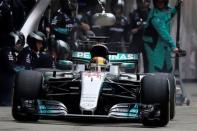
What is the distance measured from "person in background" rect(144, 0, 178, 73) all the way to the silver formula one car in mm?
5775

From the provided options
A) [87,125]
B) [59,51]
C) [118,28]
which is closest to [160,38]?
[59,51]

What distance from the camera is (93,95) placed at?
13820 millimetres

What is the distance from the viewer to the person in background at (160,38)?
67.3 ft

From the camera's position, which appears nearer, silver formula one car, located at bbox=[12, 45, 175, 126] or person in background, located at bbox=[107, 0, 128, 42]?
silver formula one car, located at bbox=[12, 45, 175, 126]

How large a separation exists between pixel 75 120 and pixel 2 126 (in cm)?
170

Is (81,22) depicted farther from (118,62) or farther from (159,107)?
(159,107)

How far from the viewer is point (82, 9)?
23.6 meters

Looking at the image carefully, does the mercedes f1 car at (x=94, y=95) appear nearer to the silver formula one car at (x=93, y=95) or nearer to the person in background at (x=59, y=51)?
the silver formula one car at (x=93, y=95)

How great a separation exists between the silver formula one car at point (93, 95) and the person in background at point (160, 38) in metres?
5.78

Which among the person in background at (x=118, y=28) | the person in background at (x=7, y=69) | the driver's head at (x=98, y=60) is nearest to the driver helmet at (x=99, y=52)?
the driver's head at (x=98, y=60)

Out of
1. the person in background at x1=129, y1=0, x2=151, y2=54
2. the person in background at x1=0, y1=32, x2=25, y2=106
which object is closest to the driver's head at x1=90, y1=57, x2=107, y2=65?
the person in background at x1=0, y1=32, x2=25, y2=106

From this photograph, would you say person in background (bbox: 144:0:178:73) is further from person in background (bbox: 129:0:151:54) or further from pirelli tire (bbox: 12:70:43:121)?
pirelli tire (bbox: 12:70:43:121)

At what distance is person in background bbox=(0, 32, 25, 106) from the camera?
62.0ft

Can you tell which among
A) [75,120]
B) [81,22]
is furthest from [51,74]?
[81,22]
